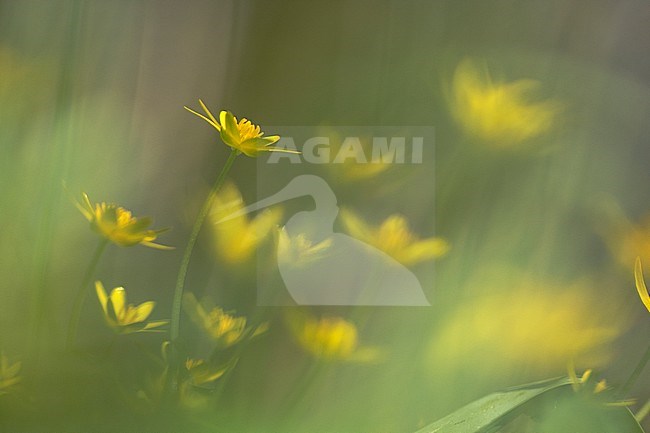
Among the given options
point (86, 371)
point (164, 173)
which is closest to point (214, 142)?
point (164, 173)

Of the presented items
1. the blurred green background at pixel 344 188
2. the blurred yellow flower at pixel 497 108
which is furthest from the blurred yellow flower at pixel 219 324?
the blurred yellow flower at pixel 497 108

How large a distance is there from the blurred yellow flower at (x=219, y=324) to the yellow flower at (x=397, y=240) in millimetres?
57

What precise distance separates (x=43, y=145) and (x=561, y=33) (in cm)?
25

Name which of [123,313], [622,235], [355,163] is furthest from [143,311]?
[622,235]

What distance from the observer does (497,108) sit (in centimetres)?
30

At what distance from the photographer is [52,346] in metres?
0.24

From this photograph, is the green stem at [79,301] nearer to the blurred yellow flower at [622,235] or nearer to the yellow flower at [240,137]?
the yellow flower at [240,137]

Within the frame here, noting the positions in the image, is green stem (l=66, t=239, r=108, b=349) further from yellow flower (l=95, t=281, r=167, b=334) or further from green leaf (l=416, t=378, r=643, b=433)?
green leaf (l=416, t=378, r=643, b=433)

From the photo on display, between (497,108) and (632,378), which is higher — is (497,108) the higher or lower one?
the higher one

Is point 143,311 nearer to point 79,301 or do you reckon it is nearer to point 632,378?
point 79,301

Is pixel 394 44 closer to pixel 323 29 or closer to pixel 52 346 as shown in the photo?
pixel 323 29

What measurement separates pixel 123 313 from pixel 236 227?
6 centimetres

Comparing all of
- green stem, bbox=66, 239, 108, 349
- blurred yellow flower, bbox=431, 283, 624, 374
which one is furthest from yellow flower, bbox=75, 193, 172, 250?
blurred yellow flower, bbox=431, 283, 624, 374

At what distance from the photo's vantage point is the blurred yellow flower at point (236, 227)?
27 centimetres
